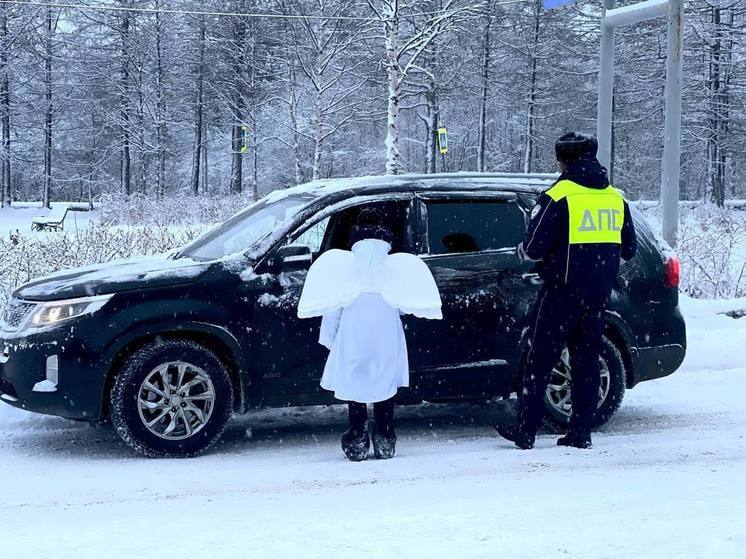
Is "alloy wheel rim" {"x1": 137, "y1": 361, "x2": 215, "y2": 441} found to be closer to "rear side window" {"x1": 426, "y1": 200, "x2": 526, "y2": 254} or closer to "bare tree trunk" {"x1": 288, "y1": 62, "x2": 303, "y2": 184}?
"rear side window" {"x1": 426, "y1": 200, "x2": 526, "y2": 254}

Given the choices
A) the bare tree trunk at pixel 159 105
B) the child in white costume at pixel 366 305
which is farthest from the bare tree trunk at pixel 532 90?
the child in white costume at pixel 366 305

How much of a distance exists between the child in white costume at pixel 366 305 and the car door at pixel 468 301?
1.90 feet

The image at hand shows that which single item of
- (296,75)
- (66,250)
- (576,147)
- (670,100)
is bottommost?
(66,250)

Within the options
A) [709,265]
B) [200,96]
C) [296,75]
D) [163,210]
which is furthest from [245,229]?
[200,96]

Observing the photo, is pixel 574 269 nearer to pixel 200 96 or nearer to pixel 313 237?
pixel 313 237

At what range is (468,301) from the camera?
20.6 feet

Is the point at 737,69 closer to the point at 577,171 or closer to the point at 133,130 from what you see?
the point at 133,130

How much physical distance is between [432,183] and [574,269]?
1.24 metres

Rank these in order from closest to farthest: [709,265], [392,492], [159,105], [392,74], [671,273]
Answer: [392,492] < [671,273] < [709,265] < [392,74] < [159,105]

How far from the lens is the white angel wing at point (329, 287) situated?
556cm

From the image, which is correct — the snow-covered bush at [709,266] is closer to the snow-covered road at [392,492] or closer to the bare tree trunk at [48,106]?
the snow-covered road at [392,492]

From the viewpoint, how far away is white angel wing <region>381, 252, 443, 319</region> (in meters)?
5.57

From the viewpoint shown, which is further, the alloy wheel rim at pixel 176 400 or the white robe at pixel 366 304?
the alloy wheel rim at pixel 176 400

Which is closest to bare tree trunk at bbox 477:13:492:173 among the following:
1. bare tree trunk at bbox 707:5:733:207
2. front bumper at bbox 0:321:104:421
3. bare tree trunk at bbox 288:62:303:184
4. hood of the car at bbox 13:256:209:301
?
bare tree trunk at bbox 288:62:303:184
